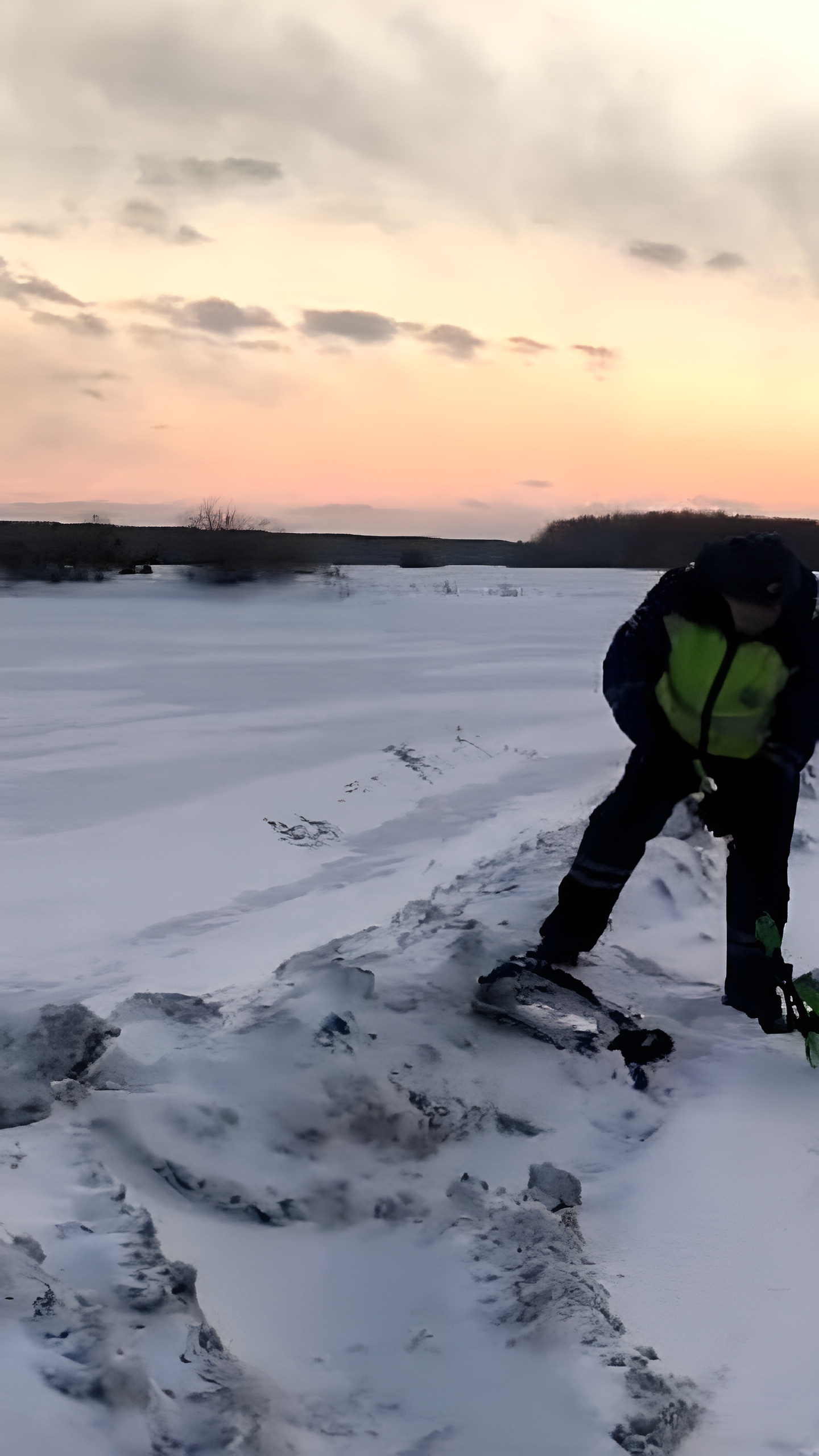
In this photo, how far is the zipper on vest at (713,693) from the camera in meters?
2.93

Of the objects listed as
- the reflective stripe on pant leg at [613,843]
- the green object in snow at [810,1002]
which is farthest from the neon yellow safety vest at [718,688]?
the green object in snow at [810,1002]

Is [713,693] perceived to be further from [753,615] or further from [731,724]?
[753,615]

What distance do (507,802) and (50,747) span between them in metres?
3.14

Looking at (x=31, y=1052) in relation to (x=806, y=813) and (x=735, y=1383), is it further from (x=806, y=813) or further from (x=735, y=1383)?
(x=806, y=813)

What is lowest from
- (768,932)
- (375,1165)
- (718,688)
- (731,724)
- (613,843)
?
(375,1165)

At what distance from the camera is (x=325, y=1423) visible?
66.2 inches

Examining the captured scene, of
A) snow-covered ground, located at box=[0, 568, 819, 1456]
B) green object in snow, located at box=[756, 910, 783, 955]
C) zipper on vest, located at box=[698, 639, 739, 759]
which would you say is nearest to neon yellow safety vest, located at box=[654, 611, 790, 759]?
zipper on vest, located at box=[698, 639, 739, 759]

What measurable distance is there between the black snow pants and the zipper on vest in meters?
0.08

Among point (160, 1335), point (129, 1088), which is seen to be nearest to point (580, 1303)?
point (160, 1335)

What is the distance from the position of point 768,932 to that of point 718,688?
749mm

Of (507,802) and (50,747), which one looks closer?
(507,802)

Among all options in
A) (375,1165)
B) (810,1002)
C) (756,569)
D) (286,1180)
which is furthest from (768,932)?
(286,1180)

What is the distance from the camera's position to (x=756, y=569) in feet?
9.27

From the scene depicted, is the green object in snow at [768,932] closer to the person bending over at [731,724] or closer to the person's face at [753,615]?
the person bending over at [731,724]
